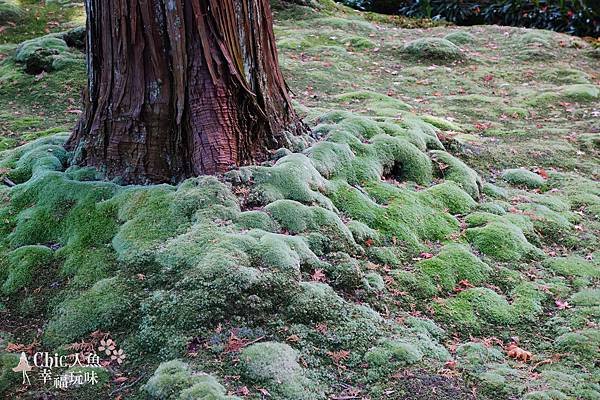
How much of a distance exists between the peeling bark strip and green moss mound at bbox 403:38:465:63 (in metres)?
7.28

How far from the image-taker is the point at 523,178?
6668 mm

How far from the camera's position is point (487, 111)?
9.06m

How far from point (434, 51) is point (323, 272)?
8498 mm

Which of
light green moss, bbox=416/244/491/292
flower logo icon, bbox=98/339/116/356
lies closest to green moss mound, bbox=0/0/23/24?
flower logo icon, bbox=98/339/116/356

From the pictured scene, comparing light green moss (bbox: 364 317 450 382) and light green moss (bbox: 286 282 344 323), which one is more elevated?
light green moss (bbox: 286 282 344 323)

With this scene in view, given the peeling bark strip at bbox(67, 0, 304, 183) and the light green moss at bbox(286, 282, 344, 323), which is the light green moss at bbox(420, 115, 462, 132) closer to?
the peeling bark strip at bbox(67, 0, 304, 183)

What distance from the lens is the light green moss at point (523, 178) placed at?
662 cm

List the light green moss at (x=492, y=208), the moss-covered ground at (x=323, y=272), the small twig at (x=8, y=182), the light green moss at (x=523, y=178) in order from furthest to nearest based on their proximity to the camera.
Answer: the light green moss at (x=523, y=178)
the light green moss at (x=492, y=208)
the small twig at (x=8, y=182)
the moss-covered ground at (x=323, y=272)

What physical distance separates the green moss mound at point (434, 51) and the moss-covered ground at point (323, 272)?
4.80 m

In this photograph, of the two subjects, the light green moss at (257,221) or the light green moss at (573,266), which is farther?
the light green moss at (573,266)

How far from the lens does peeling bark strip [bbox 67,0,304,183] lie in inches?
180

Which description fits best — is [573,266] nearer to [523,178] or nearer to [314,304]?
[523,178]

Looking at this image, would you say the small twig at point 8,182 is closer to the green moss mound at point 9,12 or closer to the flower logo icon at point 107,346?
the flower logo icon at point 107,346

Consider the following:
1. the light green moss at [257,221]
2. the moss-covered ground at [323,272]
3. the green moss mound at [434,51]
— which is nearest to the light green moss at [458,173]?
the moss-covered ground at [323,272]
